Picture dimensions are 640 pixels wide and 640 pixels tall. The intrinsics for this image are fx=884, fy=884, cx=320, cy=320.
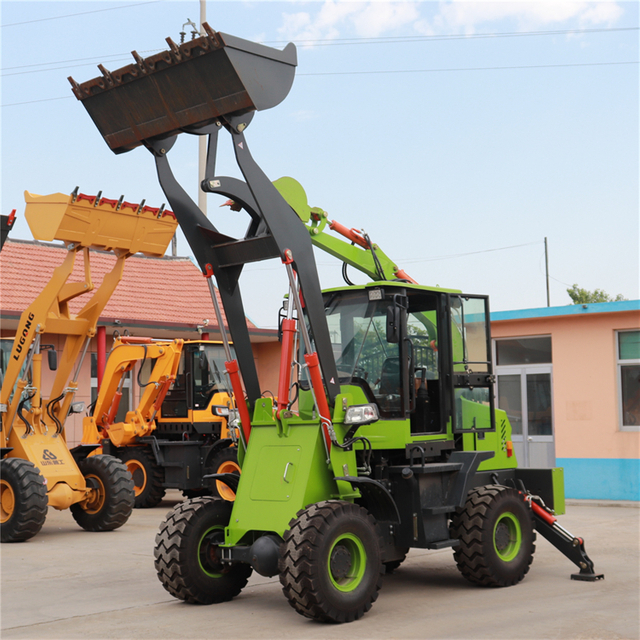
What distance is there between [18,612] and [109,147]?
4.07 meters

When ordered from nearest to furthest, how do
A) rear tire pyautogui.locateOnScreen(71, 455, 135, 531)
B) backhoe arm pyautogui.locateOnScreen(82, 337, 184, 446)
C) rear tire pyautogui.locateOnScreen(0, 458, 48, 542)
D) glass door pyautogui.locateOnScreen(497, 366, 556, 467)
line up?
rear tire pyautogui.locateOnScreen(0, 458, 48, 542), rear tire pyautogui.locateOnScreen(71, 455, 135, 531), backhoe arm pyautogui.locateOnScreen(82, 337, 184, 446), glass door pyautogui.locateOnScreen(497, 366, 556, 467)

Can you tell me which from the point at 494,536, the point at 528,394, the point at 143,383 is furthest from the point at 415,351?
the point at 528,394

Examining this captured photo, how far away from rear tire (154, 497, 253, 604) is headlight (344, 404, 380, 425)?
1406mm

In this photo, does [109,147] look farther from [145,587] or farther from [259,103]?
[145,587]

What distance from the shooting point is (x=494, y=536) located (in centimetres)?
812

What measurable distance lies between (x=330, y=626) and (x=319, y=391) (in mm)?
1849

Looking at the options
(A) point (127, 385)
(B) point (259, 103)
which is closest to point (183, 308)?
(A) point (127, 385)

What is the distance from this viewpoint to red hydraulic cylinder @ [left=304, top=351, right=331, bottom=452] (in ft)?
24.0

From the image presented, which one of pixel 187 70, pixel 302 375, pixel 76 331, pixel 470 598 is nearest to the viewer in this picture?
pixel 187 70

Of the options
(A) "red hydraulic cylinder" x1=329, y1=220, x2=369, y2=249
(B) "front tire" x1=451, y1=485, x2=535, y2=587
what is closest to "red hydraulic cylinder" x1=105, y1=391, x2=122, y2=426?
(A) "red hydraulic cylinder" x1=329, y1=220, x2=369, y2=249

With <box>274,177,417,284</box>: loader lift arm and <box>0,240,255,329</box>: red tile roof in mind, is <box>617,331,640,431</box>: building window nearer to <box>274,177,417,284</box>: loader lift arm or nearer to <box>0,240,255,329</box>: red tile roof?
<box>274,177,417,284</box>: loader lift arm

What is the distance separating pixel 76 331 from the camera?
12.7m

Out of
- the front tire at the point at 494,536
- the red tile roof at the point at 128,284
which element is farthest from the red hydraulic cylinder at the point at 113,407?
the front tire at the point at 494,536

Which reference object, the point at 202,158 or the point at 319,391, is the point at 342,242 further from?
the point at 202,158
